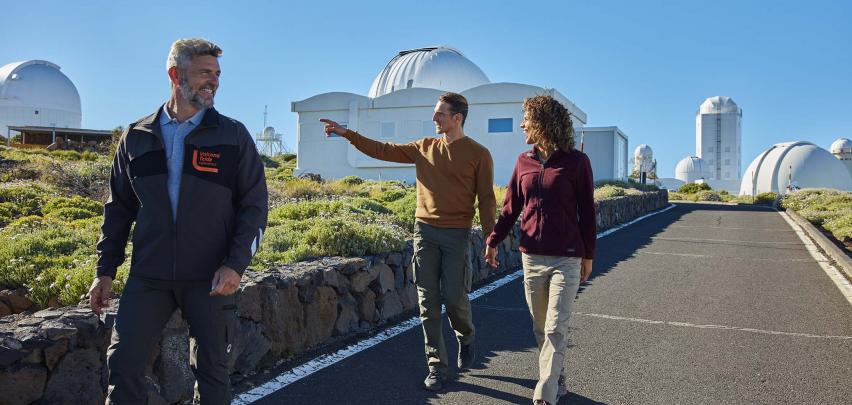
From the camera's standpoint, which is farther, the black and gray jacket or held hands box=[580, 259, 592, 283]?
held hands box=[580, 259, 592, 283]

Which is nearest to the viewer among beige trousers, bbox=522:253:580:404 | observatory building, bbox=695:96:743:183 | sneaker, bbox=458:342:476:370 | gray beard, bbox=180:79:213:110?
gray beard, bbox=180:79:213:110

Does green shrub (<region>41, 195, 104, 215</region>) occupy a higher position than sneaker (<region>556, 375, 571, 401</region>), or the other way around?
green shrub (<region>41, 195, 104, 215</region>)

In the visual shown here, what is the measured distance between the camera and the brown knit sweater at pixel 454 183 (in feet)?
14.0

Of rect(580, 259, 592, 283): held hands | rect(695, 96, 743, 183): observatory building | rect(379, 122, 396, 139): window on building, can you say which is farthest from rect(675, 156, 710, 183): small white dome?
rect(580, 259, 592, 283): held hands

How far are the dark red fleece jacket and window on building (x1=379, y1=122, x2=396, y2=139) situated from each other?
3074cm

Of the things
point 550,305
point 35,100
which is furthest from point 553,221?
point 35,100

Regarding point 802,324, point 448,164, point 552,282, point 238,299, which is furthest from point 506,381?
point 802,324

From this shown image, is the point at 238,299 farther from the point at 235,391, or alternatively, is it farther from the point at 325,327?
the point at 325,327

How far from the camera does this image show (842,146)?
84.8 metres

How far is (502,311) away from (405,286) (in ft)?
3.21

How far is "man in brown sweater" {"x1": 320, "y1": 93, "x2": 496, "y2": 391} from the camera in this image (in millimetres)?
4262

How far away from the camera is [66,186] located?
16.4 m

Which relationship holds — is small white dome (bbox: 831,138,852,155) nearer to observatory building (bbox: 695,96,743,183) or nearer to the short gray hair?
observatory building (bbox: 695,96,743,183)

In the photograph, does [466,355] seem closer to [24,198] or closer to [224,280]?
[224,280]
